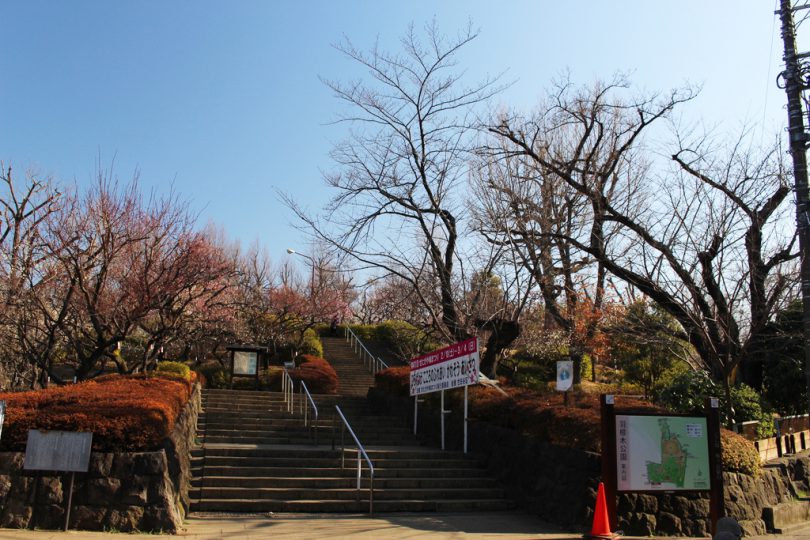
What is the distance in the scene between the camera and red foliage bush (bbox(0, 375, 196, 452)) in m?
8.70

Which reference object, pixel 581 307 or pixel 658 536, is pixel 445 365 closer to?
pixel 658 536

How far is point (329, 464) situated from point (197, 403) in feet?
21.4

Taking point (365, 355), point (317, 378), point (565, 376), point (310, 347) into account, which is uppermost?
point (310, 347)

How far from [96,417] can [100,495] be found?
1.05 meters

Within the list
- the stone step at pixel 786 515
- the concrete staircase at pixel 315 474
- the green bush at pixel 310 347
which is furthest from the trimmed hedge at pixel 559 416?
the green bush at pixel 310 347

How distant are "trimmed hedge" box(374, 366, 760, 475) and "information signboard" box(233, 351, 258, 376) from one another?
1084 centimetres

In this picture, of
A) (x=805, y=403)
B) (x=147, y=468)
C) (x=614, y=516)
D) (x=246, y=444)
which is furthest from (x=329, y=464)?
(x=805, y=403)

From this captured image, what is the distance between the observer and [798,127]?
29.4 ft

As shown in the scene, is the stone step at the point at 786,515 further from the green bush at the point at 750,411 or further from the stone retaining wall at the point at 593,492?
the green bush at the point at 750,411

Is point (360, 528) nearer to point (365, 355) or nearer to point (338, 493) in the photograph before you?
point (338, 493)

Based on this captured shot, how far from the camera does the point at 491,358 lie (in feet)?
57.7

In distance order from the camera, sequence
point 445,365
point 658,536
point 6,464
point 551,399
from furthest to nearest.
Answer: point 445,365 < point 551,399 < point 658,536 < point 6,464

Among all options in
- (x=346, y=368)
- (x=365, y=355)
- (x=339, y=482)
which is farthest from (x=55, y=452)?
(x=365, y=355)

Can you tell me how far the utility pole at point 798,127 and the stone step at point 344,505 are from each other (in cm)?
540
